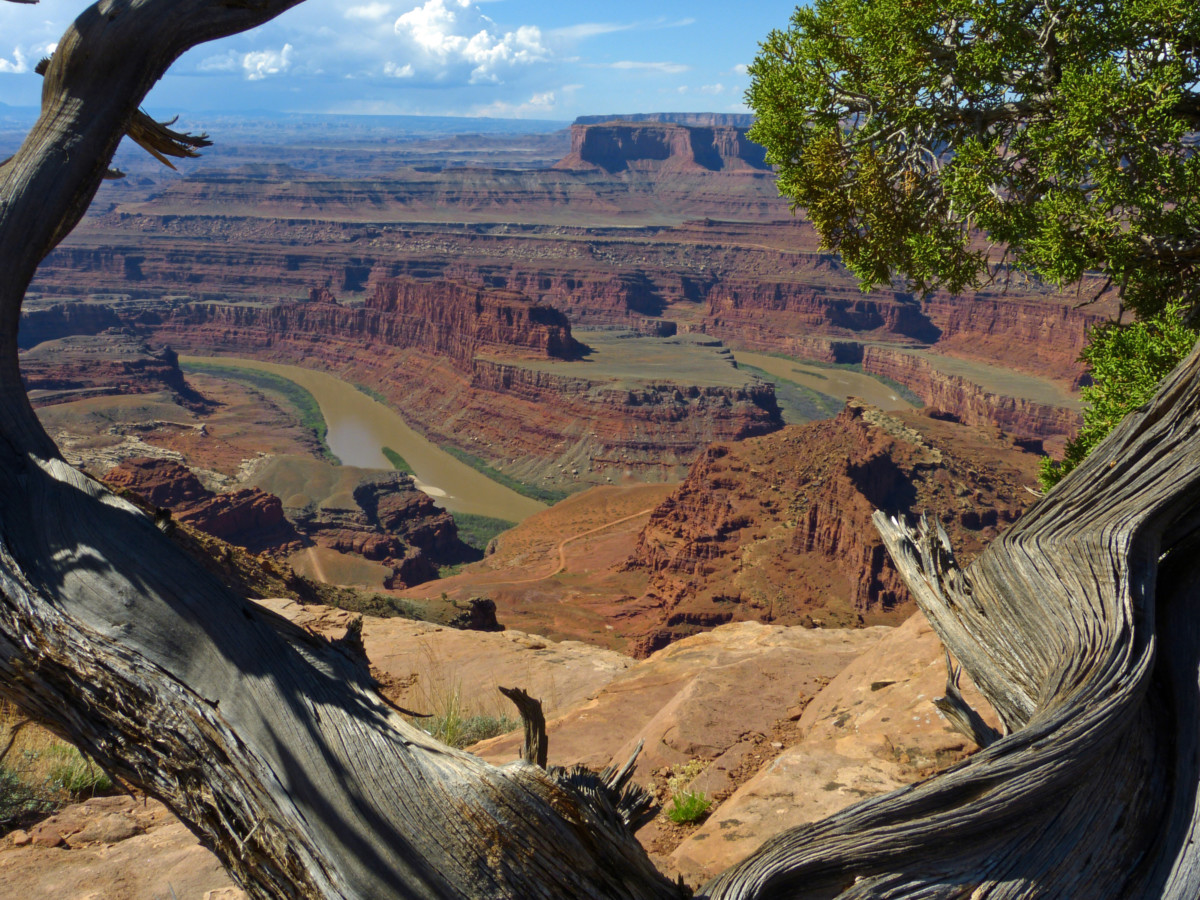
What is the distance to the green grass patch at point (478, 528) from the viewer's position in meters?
58.3

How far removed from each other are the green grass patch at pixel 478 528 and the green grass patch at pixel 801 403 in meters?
34.2

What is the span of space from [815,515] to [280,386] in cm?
8270

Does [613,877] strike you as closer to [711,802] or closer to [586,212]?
[711,802]

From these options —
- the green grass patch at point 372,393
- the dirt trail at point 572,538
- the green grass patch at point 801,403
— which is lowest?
the dirt trail at point 572,538

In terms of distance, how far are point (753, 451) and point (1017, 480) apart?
1115cm

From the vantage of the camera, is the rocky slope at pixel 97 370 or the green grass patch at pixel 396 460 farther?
the green grass patch at pixel 396 460

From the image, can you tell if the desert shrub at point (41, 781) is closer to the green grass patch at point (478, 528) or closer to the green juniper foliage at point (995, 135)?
the green juniper foliage at point (995, 135)

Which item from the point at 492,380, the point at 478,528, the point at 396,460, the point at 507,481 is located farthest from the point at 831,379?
the point at 478,528

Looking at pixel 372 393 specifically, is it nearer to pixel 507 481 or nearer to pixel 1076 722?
pixel 507 481

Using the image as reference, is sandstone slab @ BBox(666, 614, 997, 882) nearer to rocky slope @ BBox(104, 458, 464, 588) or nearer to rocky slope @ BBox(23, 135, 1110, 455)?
rocky slope @ BBox(104, 458, 464, 588)

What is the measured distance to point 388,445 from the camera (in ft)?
273

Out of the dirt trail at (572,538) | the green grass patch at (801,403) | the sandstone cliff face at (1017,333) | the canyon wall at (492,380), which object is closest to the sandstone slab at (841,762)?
the dirt trail at (572,538)

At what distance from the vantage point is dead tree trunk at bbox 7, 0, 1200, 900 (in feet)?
9.02

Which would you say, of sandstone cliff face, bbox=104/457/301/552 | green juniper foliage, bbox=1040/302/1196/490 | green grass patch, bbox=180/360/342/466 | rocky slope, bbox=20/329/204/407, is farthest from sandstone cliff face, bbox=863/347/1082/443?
rocky slope, bbox=20/329/204/407
